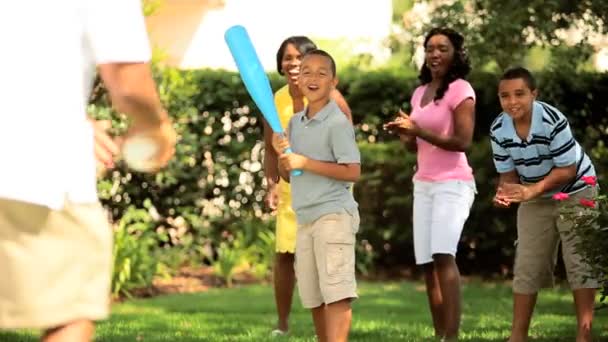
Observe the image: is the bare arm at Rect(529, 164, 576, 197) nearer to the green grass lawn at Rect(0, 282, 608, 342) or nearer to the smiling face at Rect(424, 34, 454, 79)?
the smiling face at Rect(424, 34, 454, 79)

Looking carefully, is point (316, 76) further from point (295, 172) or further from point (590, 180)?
point (590, 180)

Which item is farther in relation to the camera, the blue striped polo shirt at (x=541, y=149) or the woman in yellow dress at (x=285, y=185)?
the woman in yellow dress at (x=285, y=185)

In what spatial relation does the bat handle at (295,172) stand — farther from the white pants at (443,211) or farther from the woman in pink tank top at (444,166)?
the white pants at (443,211)

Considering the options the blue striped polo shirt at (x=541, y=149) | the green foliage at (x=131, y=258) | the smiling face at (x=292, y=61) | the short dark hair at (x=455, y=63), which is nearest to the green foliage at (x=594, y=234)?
the blue striped polo shirt at (x=541, y=149)

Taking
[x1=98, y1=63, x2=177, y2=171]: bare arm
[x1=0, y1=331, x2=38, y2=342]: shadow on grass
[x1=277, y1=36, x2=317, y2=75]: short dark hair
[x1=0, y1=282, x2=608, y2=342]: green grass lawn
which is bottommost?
[x1=0, y1=282, x2=608, y2=342]: green grass lawn

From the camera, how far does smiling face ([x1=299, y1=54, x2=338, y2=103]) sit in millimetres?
6199

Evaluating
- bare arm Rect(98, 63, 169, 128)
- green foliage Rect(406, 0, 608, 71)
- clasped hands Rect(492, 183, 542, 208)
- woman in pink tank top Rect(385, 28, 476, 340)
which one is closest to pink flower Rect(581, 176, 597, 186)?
clasped hands Rect(492, 183, 542, 208)

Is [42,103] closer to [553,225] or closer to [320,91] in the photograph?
[320,91]

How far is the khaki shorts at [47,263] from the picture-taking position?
2834mm

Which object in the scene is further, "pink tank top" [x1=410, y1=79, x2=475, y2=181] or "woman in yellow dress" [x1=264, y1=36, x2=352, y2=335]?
"woman in yellow dress" [x1=264, y1=36, x2=352, y2=335]

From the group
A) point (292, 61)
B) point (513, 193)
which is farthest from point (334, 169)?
point (292, 61)

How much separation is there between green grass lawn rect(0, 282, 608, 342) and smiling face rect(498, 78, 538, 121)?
1478 mm

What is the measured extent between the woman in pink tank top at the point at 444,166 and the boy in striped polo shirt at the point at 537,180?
0.46 metres

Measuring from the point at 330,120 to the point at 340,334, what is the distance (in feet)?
3.13
